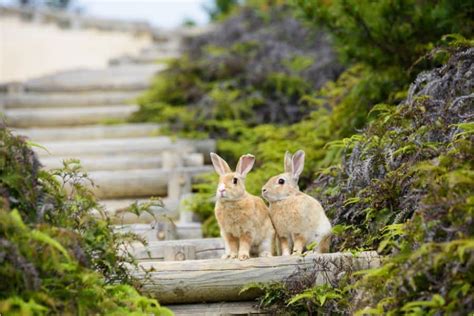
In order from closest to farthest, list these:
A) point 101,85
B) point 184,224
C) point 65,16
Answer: point 184,224 < point 101,85 < point 65,16

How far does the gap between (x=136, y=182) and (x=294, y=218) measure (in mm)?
3962

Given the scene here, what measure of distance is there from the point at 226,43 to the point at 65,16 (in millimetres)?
6158

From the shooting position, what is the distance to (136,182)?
9.59m

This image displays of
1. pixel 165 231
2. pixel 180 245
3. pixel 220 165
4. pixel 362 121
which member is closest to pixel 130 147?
pixel 165 231

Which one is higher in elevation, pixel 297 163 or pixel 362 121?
pixel 362 121

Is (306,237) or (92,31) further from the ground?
(92,31)

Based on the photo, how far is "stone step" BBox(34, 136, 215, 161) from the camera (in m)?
10.7

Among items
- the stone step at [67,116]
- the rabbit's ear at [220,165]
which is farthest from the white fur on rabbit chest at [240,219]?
the stone step at [67,116]

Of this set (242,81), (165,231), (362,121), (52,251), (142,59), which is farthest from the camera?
(142,59)

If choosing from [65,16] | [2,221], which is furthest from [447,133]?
[65,16]

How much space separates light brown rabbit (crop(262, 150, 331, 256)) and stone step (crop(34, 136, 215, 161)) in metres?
4.59

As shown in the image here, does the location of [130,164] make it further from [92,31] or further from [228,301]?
[92,31]

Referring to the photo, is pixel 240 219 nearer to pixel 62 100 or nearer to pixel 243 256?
pixel 243 256

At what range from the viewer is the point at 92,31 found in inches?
759
